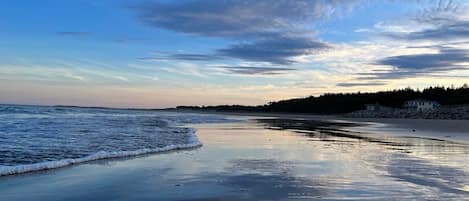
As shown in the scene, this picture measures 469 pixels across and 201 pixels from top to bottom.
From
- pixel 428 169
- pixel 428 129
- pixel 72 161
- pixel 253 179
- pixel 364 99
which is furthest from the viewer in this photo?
pixel 364 99

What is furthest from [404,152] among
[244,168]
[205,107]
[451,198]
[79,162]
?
[205,107]

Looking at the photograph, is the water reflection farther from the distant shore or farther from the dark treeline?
the dark treeline

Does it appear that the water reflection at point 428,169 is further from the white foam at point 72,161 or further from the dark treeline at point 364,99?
the dark treeline at point 364,99

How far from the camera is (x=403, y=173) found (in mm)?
9938

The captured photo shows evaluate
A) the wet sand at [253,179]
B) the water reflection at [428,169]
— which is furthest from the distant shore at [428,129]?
the wet sand at [253,179]

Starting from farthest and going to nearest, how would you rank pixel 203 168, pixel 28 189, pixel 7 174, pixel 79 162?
pixel 79 162 → pixel 203 168 → pixel 7 174 → pixel 28 189

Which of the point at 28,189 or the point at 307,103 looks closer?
the point at 28,189

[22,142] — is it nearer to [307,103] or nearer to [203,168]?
[203,168]

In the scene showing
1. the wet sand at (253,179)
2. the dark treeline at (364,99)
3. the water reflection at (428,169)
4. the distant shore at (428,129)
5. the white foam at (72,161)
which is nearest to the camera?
the wet sand at (253,179)

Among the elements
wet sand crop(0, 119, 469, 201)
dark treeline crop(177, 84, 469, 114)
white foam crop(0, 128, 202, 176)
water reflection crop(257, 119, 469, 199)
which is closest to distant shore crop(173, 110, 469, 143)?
water reflection crop(257, 119, 469, 199)

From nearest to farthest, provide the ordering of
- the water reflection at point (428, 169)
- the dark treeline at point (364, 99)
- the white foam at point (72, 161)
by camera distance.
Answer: the water reflection at point (428, 169) → the white foam at point (72, 161) → the dark treeline at point (364, 99)

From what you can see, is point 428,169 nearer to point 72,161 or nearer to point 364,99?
point 72,161

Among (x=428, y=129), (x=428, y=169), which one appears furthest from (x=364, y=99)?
(x=428, y=169)

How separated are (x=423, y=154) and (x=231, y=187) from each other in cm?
789
